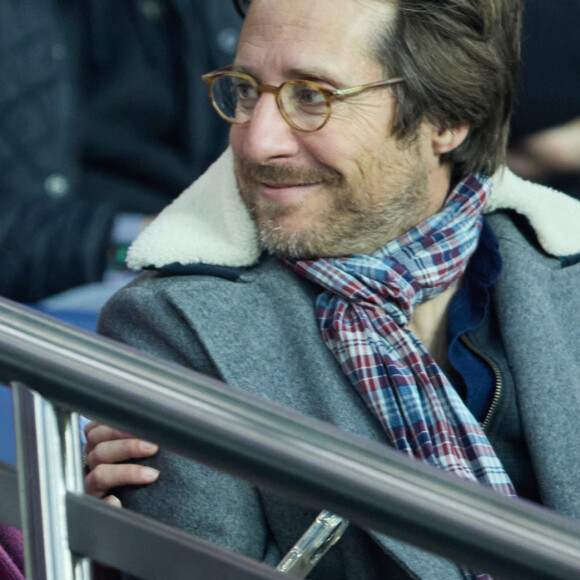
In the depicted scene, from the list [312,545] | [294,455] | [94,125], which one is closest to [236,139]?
[312,545]

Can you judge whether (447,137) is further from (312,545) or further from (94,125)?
(94,125)

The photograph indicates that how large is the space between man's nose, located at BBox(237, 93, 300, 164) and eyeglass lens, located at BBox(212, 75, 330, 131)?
16 mm

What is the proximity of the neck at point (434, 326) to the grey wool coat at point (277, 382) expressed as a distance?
0.34 ft

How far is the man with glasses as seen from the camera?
1491 millimetres

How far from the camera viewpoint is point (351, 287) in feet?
5.26

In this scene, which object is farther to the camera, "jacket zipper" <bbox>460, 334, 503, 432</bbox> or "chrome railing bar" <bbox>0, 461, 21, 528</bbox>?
"jacket zipper" <bbox>460, 334, 503, 432</bbox>

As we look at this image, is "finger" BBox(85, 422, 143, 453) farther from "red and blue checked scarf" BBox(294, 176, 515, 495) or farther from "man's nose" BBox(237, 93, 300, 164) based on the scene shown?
"man's nose" BBox(237, 93, 300, 164)

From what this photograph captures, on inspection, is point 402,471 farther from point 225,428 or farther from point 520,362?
point 520,362

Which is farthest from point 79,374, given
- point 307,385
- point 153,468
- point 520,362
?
point 520,362

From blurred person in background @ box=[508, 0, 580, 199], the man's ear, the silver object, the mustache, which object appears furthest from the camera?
blurred person in background @ box=[508, 0, 580, 199]

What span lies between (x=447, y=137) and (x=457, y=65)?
0.13 m

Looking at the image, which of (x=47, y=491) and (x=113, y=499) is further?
(x=113, y=499)

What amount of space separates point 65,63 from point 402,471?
2.57m

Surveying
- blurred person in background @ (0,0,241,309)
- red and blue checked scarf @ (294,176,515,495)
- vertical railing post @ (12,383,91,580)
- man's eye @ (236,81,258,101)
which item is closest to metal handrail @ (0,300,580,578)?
vertical railing post @ (12,383,91,580)
